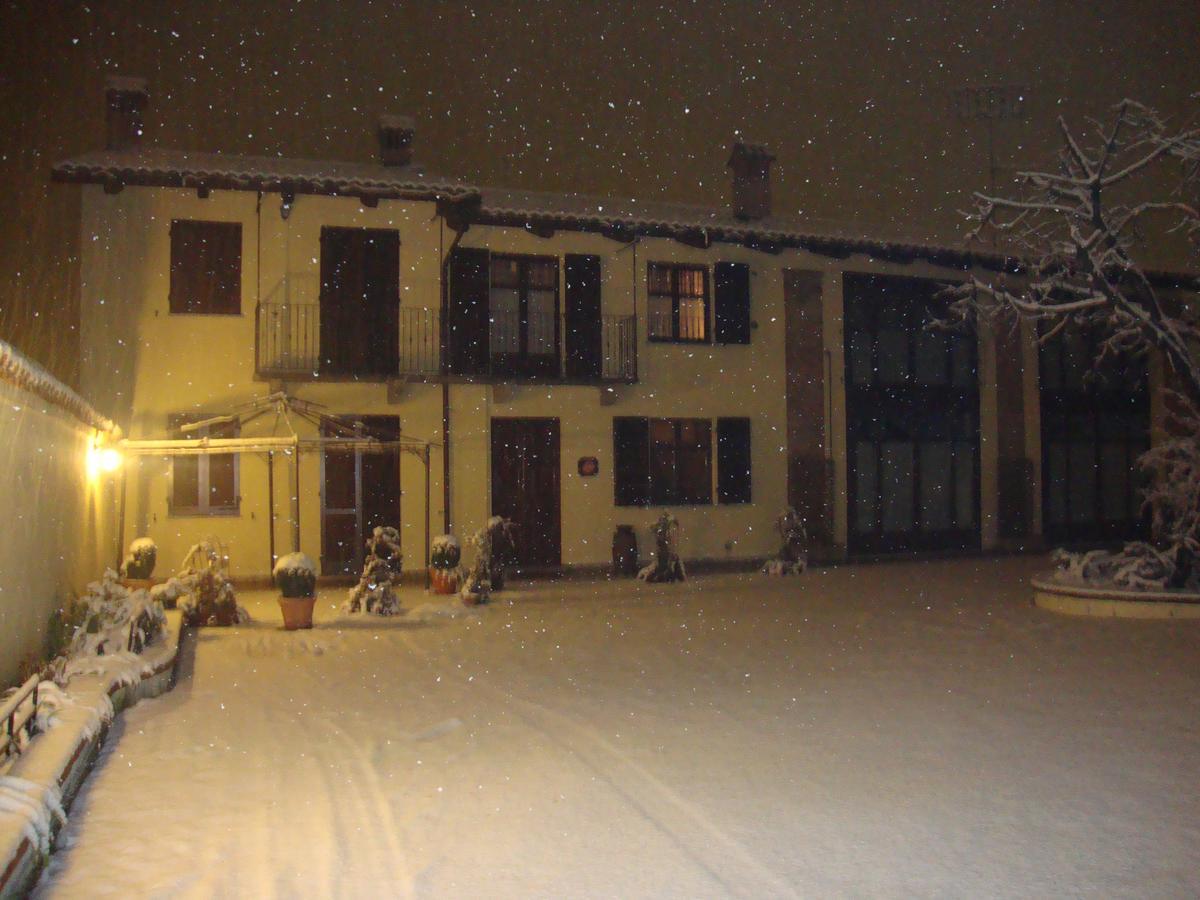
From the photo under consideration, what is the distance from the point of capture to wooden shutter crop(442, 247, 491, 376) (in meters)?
15.5

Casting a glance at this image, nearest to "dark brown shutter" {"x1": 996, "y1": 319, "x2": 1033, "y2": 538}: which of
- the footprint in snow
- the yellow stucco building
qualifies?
the yellow stucco building

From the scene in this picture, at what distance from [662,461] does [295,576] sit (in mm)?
7878

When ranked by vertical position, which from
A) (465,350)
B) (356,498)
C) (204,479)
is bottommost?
(356,498)

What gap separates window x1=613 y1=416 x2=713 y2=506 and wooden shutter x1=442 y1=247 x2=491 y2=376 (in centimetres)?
267

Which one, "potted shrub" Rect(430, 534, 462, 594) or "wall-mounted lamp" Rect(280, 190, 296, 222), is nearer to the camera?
"potted shrub" Rect(430, 534, 462, 594)

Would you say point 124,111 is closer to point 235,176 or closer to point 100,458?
point 235,176

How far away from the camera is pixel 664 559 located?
15352 millimetres

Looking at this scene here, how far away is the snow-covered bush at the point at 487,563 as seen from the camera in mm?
12781

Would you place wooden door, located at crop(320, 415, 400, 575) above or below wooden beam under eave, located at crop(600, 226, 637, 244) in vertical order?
below

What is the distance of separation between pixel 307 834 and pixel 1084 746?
451 centimetres

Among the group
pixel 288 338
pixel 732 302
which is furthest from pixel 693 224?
pixel 288 338

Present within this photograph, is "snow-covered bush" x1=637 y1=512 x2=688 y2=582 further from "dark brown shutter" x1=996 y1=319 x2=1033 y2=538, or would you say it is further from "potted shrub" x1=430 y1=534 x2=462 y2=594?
"dark brown shutter" x1=996 y1=319 x2=1033 y2=538

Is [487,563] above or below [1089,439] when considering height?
below

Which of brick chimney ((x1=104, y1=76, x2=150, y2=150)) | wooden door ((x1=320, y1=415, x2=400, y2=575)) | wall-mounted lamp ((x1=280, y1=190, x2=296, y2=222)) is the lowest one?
wooden door ((x1=320, y1=415, x2=400, y2=575))
